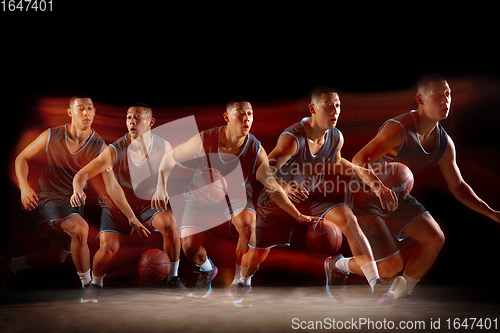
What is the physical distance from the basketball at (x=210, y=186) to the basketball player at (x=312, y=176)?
44 cm

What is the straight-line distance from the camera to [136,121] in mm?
4922

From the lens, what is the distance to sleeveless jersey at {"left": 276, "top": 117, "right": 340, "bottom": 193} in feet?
15.5

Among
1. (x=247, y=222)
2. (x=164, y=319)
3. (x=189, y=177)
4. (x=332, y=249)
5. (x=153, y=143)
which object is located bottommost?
(x=164, y=319)

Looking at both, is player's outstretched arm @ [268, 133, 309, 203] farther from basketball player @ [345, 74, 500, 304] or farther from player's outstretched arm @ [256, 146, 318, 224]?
basketball player @ [345, 74, 500, 304]

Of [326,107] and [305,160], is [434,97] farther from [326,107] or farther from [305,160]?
[305,160]

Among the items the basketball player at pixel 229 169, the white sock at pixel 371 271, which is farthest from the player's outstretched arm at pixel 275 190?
the white sock at pixel 371 271

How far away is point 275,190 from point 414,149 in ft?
4.79

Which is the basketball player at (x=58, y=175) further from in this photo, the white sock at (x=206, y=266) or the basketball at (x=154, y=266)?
the white sock at (x=206, y=266)

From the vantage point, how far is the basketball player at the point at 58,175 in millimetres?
4840

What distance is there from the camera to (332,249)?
4.63 m

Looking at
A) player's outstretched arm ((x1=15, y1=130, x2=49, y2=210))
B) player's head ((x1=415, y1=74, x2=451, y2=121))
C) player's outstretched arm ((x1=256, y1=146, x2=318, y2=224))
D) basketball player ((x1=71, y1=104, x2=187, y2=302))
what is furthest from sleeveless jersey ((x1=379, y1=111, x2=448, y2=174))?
player's outstretched arm ((x1=15, y1=130, x2=49, y2=210))

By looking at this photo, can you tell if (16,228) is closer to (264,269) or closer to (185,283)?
(185,283)

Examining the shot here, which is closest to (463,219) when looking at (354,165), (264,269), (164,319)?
(354,165)

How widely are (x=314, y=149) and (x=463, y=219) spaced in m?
1.97
